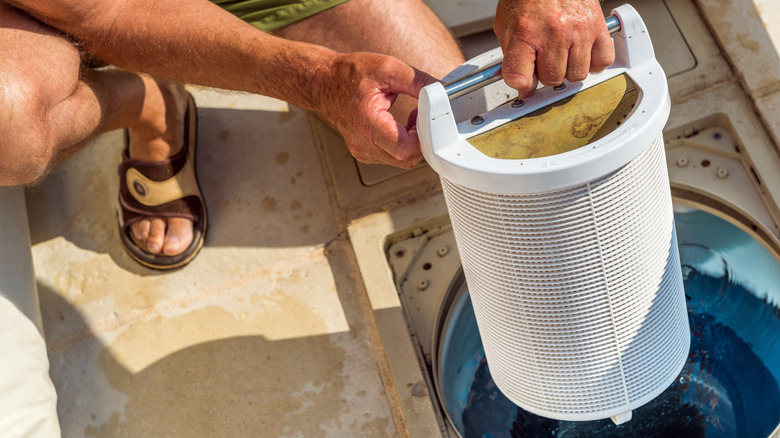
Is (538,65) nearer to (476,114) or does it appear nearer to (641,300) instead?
(476,114)

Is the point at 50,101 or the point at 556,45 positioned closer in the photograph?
the point at 556,45

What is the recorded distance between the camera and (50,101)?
5.01 ft

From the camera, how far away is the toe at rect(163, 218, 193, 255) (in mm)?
1821

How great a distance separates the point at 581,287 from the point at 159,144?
3.68ft

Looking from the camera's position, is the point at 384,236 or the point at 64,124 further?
the point at 384,236

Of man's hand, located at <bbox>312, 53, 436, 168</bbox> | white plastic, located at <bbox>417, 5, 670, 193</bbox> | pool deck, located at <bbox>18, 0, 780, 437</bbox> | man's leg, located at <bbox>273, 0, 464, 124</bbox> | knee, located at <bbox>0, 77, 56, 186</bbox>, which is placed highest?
white plastic, located at <bbox>417, 5, 670, 193</bbox>

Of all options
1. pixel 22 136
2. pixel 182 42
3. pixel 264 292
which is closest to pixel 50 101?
pixel 22 136

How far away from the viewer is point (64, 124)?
1.58 metres

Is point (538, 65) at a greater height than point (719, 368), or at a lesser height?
greater

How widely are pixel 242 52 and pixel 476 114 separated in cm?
52

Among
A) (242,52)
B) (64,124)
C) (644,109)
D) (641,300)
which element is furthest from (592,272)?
(64,124)

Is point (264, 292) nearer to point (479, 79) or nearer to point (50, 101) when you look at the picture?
point (50, 101)

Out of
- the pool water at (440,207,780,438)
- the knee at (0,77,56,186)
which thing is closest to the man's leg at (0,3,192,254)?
the knee at (0,77,56,186)

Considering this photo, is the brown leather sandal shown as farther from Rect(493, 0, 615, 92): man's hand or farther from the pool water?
Rect(493, 0, 615, 92): man's hand
